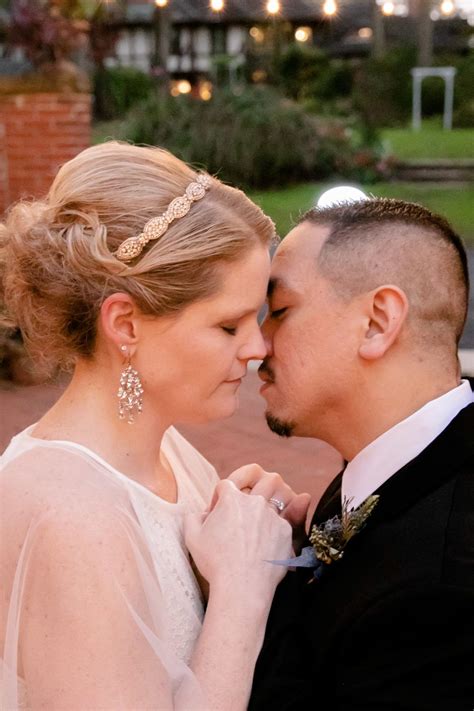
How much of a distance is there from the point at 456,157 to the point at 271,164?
15.1 ft

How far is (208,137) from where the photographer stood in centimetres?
1548

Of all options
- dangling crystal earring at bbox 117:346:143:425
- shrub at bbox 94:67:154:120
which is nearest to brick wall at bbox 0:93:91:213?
dangling crystal earring at bbox 117:346:143:425

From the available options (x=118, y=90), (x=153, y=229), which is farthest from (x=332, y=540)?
(x=118, y=90)

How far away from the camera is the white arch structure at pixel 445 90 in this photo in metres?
23.7

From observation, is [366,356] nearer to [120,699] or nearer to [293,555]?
[293,555]

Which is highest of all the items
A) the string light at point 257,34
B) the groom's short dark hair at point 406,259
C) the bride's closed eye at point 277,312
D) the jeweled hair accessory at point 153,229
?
the string light at point 257,34

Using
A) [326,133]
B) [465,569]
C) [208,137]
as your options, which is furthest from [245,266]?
[326,133]

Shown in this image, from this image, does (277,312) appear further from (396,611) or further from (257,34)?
(257,34)

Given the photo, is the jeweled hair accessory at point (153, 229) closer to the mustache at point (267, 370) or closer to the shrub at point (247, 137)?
the mustache at point (267, 370)

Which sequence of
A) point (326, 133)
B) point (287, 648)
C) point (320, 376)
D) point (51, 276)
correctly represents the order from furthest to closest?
point (326, 133) < point (320, 376) < point (51, 276) < point (287, 648)

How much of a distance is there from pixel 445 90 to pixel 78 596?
2554 centimetres

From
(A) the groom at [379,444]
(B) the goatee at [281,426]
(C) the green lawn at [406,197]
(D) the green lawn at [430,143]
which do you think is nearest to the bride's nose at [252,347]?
(A) the groom at [379,444]

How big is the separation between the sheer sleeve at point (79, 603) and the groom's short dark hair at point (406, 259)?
2.60 ft

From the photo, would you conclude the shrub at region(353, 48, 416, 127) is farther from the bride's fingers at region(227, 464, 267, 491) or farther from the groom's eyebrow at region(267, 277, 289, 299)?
the bride's fingers at region(227, 464, 267, 491)
